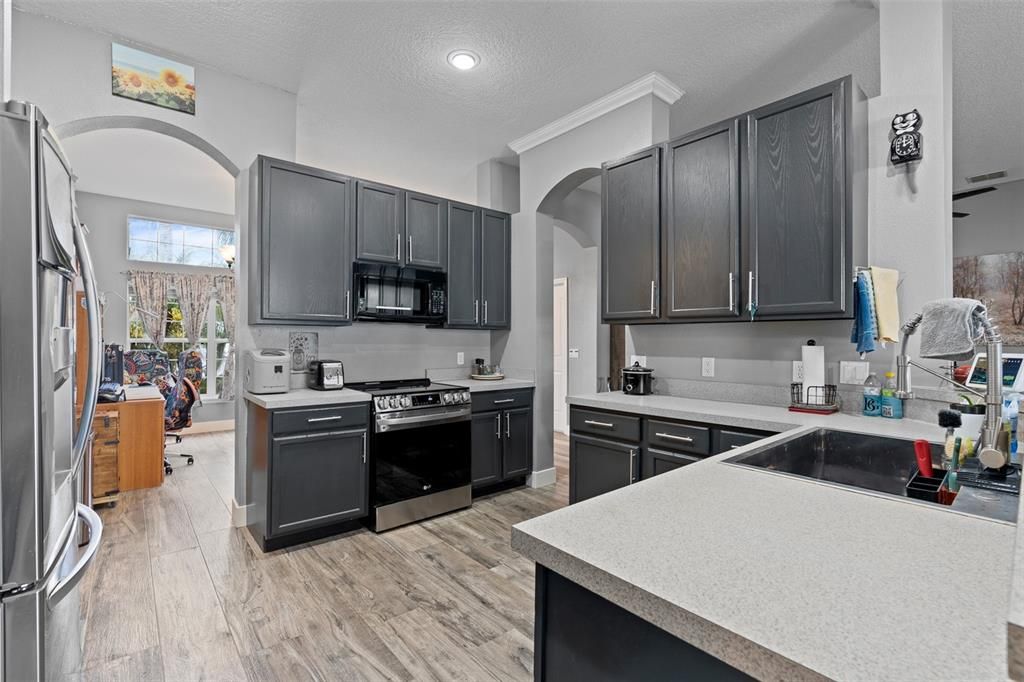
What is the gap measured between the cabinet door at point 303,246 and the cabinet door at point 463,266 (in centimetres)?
87

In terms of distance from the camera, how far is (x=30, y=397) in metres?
1.04

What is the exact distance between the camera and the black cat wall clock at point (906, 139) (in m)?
2.19

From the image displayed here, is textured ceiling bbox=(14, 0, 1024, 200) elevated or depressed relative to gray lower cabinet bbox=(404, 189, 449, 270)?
elevated

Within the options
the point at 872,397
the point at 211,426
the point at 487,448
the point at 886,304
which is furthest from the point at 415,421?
the point at 211,426

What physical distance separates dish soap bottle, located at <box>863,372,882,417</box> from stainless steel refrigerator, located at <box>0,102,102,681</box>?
2947 millimetres

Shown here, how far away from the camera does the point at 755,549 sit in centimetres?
82

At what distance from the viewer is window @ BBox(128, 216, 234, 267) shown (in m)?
6.10

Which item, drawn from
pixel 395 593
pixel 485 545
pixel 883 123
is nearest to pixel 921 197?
pixel 883 123

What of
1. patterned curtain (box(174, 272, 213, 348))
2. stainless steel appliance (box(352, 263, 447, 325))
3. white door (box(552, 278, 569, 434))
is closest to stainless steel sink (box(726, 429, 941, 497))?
stainless steel appliance (box(352, 263, 447, 325))

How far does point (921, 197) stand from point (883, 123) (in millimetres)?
419

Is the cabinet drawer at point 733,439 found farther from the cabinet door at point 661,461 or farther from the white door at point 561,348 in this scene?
the white door at point 561,348

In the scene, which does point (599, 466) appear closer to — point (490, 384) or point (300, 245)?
point (490, 384)

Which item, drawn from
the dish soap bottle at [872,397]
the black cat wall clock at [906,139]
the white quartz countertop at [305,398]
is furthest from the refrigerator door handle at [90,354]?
the black cat wall clock at [906,139]

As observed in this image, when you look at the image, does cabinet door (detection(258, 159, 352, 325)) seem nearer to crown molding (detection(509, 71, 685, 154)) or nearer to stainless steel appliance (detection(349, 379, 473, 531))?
stainless steel appliance (detection(349, 379, 473, 531))
